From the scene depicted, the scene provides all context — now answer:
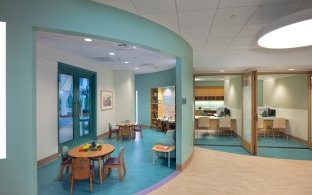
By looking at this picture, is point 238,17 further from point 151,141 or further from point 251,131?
point 151,141

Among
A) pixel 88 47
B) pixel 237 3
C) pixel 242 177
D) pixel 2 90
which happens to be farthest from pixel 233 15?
pixel 88 47

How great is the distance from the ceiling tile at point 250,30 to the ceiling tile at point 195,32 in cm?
75

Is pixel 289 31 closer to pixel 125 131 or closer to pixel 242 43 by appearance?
pixel 242 43

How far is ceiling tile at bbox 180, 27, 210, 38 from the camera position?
3770mm

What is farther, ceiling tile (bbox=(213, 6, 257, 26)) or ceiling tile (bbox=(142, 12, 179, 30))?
ceiling tile (bbox=(142, 12, 179, 30))

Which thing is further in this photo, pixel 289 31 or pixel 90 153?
pixel 90 153

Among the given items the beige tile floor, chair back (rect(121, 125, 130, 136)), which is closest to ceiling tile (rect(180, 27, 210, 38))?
the beige tile floor

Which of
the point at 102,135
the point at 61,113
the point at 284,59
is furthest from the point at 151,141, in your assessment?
the point at 284,59

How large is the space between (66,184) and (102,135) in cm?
431

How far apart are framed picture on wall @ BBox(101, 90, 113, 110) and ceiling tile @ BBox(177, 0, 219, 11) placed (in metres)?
5.95

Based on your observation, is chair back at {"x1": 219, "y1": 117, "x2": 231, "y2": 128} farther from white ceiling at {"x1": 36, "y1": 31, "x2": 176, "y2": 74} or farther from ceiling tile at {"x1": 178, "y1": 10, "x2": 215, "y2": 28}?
ceiling tile at {"x1": 178, "y1": 10, "x2": 215, "y2": 28}

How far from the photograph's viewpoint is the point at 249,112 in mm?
5797

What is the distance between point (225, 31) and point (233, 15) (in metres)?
0.78

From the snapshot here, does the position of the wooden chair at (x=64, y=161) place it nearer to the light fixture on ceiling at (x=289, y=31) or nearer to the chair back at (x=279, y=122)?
the light fixture on ceiling at (x=289, y=31)
